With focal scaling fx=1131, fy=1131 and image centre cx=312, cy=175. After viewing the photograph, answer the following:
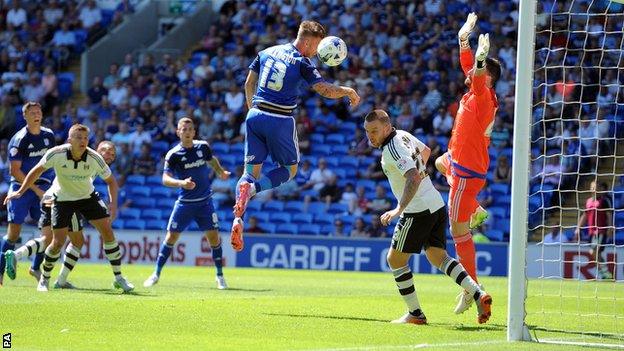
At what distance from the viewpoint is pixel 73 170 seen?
14125mm

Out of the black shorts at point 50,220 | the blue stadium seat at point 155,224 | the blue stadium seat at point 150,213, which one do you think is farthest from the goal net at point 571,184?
the blue stadium seat at point 150,213

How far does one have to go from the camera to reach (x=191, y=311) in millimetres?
11758

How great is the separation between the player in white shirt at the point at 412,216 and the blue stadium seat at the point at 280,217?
16238 millimetres

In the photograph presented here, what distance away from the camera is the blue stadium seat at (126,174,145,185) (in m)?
29.5

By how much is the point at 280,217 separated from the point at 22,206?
11316 millimetres

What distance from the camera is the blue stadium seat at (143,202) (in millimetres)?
28922

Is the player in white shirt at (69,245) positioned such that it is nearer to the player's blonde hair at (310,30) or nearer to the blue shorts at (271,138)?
the blue shorts at (271,138)

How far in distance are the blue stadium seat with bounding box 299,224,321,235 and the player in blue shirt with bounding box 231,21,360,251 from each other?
1378cm

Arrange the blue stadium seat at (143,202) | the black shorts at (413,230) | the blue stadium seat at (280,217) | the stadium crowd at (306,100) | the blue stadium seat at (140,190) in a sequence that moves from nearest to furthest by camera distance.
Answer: the black shorts at (413,230) < the stadium crowd at (306,100) < the blue stadium seat at (280,217) < the blue stadium seat at (143,202) < the blue stadium seat at (140,190)

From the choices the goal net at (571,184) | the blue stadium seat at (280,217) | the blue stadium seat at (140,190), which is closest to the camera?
the goal net at (571,184)

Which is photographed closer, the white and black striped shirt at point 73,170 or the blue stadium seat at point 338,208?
the white and black striped shirt at point 73,170

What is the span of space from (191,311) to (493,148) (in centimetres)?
1601

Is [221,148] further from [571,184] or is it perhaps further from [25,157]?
[25,157]

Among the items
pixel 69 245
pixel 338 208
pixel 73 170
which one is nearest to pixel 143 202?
pixel 338 208
